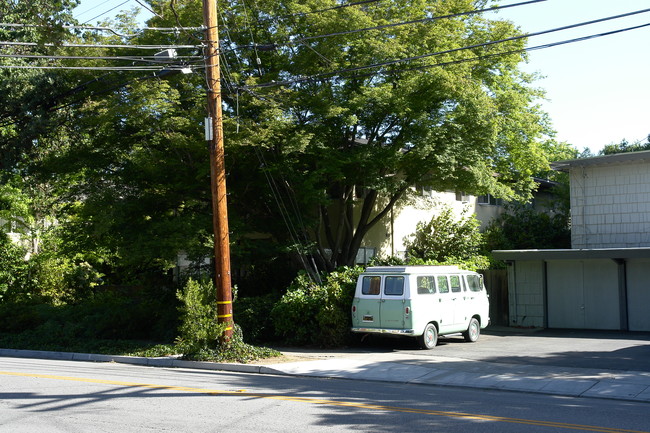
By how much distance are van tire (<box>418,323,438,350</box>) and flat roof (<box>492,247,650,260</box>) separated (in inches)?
229

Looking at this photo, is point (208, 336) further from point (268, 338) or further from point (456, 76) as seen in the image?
point (456, 76)

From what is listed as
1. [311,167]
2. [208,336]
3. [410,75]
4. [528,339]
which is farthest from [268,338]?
[410,75]

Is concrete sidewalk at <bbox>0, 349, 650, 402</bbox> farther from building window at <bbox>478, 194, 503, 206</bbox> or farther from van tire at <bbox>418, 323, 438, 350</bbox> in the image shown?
building window at <bbox>478, 194, 503, 206</bbox>

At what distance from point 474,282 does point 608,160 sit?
6.65m

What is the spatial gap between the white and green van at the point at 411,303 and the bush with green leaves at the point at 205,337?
3016mm

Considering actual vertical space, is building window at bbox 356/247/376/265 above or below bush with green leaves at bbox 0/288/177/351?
above

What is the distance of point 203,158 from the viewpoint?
19500 mm

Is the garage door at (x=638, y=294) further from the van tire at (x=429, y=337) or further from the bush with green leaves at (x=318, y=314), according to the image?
the bush with green leaves at (x=318, y=314)

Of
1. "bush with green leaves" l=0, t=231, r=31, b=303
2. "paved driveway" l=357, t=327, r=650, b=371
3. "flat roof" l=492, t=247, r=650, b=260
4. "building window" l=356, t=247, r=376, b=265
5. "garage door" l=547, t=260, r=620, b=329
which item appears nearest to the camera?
"paved driveway" l=357, t=327, r=650, b=371

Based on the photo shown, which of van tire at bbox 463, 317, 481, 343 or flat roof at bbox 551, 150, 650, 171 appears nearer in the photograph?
van tire at bbox 463, 317, 481, 343

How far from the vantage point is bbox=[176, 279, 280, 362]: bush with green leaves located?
1546 centimetres

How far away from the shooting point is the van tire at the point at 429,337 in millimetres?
17234

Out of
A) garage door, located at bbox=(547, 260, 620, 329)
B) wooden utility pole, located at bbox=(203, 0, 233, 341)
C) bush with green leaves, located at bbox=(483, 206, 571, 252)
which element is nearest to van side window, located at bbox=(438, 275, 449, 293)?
wooden utility pole, located at bbox=(203, 0, 233, 341)

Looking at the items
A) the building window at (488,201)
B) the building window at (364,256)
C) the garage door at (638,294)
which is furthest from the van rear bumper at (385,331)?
the building window at (488,201)
